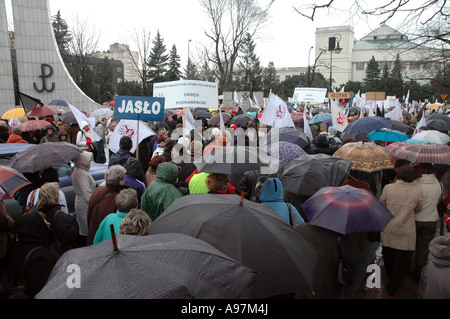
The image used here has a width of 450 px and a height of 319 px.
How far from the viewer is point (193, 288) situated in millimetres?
1920

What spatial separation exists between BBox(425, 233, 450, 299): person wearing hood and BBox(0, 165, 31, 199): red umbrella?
396 centimetres

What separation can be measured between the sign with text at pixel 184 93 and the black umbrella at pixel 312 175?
377 cm

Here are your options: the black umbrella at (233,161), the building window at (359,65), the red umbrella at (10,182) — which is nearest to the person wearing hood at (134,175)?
the black umbrella at (233,161)

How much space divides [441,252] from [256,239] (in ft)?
5.35

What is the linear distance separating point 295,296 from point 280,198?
1117 mm

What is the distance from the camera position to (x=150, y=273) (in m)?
1.90

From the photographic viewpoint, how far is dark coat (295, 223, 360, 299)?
3.32m

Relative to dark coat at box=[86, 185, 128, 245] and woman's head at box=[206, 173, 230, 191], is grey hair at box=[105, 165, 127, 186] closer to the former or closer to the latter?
dark coat at box=[86, 185, 128, 245]

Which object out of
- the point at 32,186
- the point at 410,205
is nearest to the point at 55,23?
the point at 32,186

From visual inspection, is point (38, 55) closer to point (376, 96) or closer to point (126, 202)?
point (376, 96)

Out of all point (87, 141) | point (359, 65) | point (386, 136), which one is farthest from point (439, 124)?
point (359, 65)

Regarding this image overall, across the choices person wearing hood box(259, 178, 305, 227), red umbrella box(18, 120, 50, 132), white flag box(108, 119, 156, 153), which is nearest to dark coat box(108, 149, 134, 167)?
white flag box(108, 119, 156, 153)

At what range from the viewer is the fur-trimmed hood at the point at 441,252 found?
3.07 m

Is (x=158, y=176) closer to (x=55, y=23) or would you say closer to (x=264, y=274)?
(x=264, y=274)
